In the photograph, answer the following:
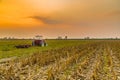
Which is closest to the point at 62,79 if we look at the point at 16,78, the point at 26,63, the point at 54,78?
the point at 54,78

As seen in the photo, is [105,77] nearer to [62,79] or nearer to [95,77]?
[95,77]

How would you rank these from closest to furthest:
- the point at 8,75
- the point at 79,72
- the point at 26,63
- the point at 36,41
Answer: the point at 8,75 → the point at 79,72 → the point at 26,63 → the point at 36,41

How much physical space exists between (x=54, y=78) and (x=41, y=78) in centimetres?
86

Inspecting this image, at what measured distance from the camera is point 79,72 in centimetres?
1516

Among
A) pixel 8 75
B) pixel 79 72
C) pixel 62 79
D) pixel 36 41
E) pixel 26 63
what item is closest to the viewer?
pixel 62 79

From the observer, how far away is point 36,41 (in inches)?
2066

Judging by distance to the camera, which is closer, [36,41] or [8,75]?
[8,75]

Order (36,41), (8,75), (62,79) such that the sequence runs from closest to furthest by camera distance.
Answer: (62,79) → (8,75) → (36,41)

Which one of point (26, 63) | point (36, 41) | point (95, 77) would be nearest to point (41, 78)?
point (95, 77)

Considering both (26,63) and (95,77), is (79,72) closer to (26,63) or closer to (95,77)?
(95,77)

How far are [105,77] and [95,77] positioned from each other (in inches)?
36.0

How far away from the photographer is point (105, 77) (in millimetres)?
13633

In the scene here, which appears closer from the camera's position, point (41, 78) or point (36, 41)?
point (41, 78)

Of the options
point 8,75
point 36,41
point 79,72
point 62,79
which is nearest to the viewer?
point 62,79
